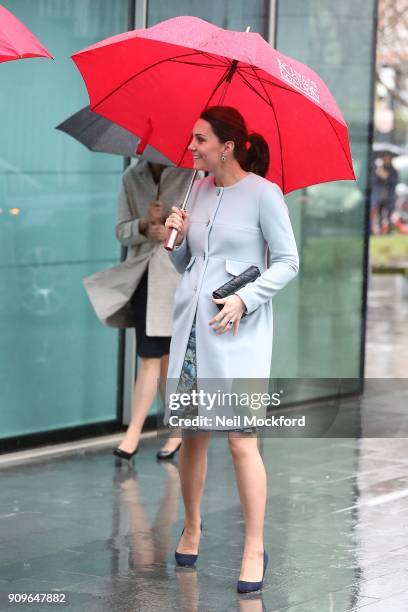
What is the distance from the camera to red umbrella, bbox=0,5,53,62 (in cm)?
448

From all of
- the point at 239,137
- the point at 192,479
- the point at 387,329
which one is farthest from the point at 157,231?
the point at 387,329

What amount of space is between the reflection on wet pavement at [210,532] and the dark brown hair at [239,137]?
1.64 metres

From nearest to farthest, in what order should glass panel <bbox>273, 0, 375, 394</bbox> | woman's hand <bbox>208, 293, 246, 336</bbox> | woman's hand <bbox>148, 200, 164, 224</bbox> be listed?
woman's hand <bbox>208, 293, 246, 336</bbox>, woman's hand <bbox>148, 200, 164, 224</bbox>, glass panel <bbox>273, 0, 375, 394</bbox>

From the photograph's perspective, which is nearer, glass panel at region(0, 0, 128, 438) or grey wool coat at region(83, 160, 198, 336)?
grey wool coat at region(83, 160, 198, 336)

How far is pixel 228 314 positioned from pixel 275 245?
362 mm

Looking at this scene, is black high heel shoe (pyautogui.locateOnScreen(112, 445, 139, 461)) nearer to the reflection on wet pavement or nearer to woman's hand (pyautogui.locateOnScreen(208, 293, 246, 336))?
the reflection on wet pavement

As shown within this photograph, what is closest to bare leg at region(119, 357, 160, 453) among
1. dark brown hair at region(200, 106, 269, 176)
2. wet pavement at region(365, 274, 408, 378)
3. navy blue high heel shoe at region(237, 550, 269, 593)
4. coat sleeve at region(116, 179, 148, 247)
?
coat sleeve at region(116, 179, 148, 247)

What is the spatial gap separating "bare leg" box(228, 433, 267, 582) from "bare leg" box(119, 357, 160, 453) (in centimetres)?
235

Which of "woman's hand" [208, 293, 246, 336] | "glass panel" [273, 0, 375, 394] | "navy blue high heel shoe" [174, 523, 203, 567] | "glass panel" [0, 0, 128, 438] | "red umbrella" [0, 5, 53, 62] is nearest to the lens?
"red umbrella" [0, 5, 53, 62]

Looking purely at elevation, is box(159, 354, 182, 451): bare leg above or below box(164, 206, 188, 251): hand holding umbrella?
below

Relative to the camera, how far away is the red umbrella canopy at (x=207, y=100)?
17.2 feet

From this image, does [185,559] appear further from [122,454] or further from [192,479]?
[122,454]

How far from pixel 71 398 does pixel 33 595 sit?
3.18 meters

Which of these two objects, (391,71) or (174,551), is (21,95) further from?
(391,71)
